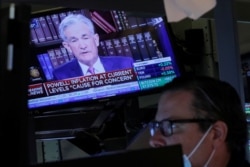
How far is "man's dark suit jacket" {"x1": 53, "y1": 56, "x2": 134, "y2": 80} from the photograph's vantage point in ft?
7.38

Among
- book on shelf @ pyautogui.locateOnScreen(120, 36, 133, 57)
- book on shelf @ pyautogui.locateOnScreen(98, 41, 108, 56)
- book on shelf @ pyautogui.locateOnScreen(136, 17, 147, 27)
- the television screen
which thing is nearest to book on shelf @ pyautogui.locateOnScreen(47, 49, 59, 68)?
the television screen

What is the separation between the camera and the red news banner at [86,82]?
7.44ft

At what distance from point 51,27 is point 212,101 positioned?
1184mm

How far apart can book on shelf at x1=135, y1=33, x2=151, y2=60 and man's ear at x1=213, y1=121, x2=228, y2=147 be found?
98cm

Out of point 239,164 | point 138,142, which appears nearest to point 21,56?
point 239,164

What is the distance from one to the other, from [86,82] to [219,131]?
1080 millimetres

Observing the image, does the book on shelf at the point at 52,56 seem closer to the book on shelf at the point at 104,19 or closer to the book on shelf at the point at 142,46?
the book on shelf at the point at 104,19

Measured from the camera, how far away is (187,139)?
132 centimetres

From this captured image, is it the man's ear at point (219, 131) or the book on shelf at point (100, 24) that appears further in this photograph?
the book on shelf at point (100, 24)

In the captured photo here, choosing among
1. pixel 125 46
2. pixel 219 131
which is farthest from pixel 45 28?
pixel 219 131

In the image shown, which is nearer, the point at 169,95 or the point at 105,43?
the point at 169,95

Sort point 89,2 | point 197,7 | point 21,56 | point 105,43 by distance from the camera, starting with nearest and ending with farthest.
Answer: point 21,56, point 197,7, point 89,2, point 105,43

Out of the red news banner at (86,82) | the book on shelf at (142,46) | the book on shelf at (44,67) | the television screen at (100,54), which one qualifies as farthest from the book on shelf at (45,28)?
the book on shelf at (142,46)

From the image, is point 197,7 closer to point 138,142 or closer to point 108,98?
point 138,142
